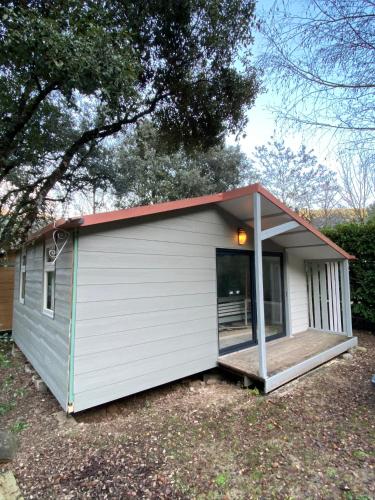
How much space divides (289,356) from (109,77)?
5.21 m

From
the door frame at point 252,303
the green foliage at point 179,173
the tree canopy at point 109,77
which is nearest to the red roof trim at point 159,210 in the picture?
the door frame at point 252,303

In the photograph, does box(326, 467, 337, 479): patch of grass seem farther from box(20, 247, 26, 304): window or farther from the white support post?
box(20, 247, 26, 304): window

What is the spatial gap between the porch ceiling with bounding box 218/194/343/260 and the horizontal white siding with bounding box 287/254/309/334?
0.23m

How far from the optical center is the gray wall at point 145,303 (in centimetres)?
314

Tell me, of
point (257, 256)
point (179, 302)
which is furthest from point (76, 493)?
point (257, 256)

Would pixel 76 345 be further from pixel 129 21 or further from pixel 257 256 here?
pixel 129 21

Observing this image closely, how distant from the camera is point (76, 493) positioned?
2115 mm

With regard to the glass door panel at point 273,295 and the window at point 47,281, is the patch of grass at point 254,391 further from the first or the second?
the window at point 47,281

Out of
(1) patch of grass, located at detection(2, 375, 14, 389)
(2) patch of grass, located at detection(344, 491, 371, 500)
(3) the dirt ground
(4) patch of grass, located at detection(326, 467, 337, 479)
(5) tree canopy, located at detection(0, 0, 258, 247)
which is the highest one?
(5) tree canopy, located at detection(0, 0, 258, 247)

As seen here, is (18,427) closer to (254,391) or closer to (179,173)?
(254,391)

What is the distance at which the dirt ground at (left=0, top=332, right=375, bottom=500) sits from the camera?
2.17m

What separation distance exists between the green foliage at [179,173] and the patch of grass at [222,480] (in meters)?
8.97

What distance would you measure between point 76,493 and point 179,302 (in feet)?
7.61

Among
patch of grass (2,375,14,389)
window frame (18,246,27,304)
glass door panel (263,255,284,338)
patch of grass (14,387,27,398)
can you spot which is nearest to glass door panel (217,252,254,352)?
glass door panel (263,255,284,338)
